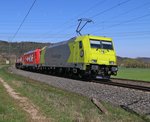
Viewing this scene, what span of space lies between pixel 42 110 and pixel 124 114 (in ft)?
8.72

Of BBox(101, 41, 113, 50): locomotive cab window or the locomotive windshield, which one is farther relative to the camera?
BBox(101, 41, 113, 50): locomotive cab window

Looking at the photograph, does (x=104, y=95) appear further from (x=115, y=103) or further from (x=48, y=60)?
(x=48, y=60)

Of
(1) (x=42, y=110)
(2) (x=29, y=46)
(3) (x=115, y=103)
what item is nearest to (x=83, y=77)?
(3) (x=115, y=103)

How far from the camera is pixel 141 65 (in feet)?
336

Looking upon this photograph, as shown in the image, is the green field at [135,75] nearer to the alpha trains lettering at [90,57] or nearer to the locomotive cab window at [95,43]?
the alpha trains lettering at [90,57]

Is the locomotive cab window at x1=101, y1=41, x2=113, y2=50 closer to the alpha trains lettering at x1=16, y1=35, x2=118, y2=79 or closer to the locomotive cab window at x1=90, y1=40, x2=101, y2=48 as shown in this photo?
the alpha trains lettering at x1=16, y1=35, x2=118, y2=79

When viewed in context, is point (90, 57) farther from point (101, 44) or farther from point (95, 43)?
point (101, 44)

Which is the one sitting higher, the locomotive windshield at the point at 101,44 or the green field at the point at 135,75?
the locomotive windshield at the point at 101,44

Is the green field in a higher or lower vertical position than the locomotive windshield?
lower

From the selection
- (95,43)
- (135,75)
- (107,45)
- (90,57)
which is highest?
(95,43)

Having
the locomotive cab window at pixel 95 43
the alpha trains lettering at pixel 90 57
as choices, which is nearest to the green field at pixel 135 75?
the alpha trains lettering at pixel 90 57

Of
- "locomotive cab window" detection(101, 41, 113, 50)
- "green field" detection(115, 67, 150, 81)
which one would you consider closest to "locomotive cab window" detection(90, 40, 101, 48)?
"locomotive cab window" detection(101, 41, 113, 50)

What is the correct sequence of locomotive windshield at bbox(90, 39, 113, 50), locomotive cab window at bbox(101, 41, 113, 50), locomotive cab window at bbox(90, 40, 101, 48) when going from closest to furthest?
locomotive cab window at bbox(90, 40, 101, 48)
locomotive windshield at bbox(90, 39, 113, 50)
locomotive cab window at bbox(101, 41, 113, 50)

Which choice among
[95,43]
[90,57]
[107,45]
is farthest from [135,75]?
[90,57]
